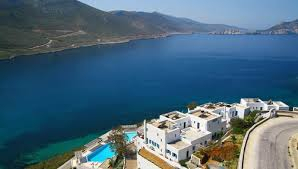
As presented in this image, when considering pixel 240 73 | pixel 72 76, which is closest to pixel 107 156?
pixel 72 76

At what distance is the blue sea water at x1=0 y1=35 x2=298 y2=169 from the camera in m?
62.3

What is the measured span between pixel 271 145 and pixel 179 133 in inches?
402

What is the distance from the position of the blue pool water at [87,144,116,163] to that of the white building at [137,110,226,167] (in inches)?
310

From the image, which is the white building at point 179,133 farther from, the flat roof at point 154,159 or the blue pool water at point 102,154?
the blue pool water at point 102,154

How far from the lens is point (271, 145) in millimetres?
31891

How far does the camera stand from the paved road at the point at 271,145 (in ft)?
92.5

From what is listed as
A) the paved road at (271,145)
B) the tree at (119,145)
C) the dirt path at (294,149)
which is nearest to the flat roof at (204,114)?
the paved road at (271,145)

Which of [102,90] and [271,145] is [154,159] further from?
[102,90]

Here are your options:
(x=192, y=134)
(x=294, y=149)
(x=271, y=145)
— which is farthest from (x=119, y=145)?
(x=294, y=149)

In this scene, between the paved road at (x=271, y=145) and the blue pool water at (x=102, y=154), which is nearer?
the paved road at (x=271, y=145)

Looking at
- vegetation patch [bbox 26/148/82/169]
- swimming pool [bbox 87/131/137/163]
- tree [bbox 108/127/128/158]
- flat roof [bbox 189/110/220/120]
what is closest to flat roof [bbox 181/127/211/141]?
flat roof [bbox 189/110/220/120]

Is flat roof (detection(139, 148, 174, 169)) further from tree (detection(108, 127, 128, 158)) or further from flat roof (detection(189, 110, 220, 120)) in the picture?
flat roof (detection(189, 110, 220, 120))

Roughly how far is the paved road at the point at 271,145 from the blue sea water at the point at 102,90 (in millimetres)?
A: 33703

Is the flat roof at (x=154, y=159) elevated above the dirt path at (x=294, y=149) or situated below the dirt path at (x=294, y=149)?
below
